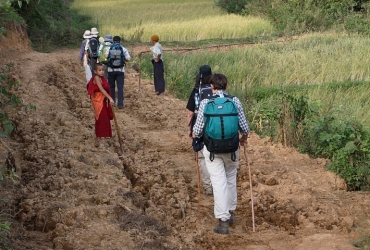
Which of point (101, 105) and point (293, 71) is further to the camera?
point (293, 71)

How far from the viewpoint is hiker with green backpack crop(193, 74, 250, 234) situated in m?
6.31

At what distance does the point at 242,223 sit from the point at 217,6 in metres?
37.2

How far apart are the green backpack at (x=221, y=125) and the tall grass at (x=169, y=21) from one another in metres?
22.1

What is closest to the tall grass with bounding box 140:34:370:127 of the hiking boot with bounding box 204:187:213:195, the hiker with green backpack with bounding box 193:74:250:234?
the hiking boot with bounding box 204:187:213:195

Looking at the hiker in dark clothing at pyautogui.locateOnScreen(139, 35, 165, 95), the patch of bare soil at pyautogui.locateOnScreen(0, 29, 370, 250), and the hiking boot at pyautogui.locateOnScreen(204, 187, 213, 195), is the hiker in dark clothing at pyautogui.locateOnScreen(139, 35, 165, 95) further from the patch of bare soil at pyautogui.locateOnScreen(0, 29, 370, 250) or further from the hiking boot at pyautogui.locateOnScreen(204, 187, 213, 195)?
the hiking boot at pyautogui.locateOnScreen(204, 187, 213, 195)

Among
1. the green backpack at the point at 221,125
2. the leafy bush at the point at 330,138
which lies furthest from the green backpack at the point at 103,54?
the green backpack at the point at 221,125

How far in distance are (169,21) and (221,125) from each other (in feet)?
99.0

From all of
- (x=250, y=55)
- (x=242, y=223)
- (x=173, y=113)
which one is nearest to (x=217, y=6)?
(x=250, y=55)

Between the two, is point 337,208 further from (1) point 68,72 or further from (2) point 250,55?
(2) point 250,55

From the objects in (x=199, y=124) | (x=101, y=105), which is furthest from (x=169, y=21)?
(x=199, y=124)

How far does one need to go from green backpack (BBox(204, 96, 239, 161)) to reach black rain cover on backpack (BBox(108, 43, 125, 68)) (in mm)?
6527

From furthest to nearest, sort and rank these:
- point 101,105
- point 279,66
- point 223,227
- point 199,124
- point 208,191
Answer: point 279,66 → point 101,105 → point 208,191 → point 223,227 → point 199,124

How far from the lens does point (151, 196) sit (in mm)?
7684

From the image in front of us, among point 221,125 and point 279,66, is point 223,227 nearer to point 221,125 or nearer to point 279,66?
point 221,125
